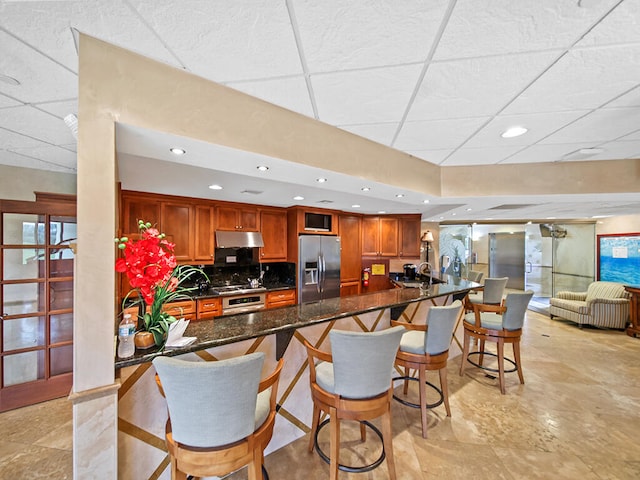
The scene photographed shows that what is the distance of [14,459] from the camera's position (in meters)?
2.04

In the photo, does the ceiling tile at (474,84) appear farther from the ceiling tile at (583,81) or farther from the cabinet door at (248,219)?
the cabinet door at (248,219)

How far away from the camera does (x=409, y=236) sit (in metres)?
5.87

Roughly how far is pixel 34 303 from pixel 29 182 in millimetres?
1327

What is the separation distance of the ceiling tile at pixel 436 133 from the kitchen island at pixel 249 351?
146cm

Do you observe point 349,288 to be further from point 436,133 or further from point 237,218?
point 436,133

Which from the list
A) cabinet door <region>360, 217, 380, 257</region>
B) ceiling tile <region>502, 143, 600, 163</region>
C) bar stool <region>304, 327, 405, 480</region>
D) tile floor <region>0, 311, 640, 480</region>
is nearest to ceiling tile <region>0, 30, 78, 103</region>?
bar stool <region>304, 327, 405, 480</region>

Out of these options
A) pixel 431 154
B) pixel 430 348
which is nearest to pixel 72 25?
pixel 431 154

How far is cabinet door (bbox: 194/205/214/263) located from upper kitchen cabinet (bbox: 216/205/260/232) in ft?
0.44

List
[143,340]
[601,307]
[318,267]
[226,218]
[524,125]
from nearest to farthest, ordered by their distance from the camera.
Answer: [143,340] < [524,125] < [226,218] < [318,267] < [601,307]

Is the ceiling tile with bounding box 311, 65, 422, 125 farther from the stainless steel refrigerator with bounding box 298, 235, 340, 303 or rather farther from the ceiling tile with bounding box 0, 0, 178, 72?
the stainless steel refrigerator with bounding box 298, 235, 340, 303

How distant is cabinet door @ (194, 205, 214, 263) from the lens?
4.00 metres

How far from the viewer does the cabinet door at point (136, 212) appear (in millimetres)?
3479

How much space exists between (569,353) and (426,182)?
3687 millimetres

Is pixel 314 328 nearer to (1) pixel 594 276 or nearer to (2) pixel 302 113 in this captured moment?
(2) pixel 302 113
